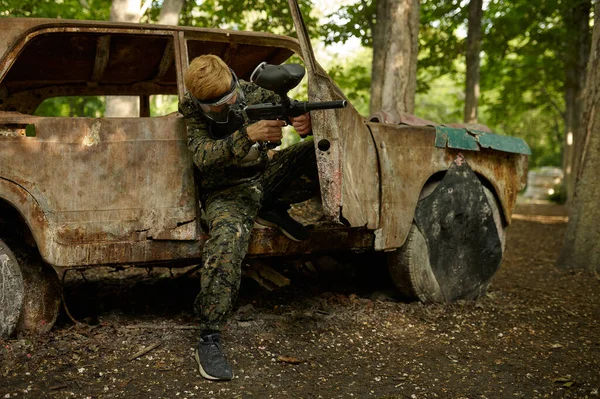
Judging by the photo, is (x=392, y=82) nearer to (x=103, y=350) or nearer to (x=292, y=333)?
(x=292, y=333)

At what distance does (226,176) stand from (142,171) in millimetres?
491

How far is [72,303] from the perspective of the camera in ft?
13.1

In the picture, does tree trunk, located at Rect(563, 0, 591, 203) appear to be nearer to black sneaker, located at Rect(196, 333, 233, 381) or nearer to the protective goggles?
the protective goggles

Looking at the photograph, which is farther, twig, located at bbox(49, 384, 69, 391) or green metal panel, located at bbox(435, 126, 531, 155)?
green metal panel, located at bbox(435, 126, 531, 155)

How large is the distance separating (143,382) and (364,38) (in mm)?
8634

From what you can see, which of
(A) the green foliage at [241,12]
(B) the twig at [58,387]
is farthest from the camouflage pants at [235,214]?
(A) the green foliage at [241,12]

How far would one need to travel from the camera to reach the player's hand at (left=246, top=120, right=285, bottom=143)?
9.71ft

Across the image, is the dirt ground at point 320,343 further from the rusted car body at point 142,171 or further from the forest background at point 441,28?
the forest background at point 441,28

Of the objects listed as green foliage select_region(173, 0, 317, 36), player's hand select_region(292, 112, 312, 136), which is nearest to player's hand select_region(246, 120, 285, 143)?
player's hand select_region(292, 112, 312, 136)

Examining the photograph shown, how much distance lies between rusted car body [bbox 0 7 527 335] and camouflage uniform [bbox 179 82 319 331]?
0.50 ft

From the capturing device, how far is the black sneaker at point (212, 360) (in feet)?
9.43

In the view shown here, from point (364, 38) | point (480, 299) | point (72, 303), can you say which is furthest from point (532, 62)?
point (72, 303)

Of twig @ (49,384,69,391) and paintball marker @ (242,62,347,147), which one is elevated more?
paintball marker @ (242,62,347,147)

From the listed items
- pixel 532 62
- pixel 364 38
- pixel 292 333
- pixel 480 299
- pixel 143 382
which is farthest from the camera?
pixel 532 62
